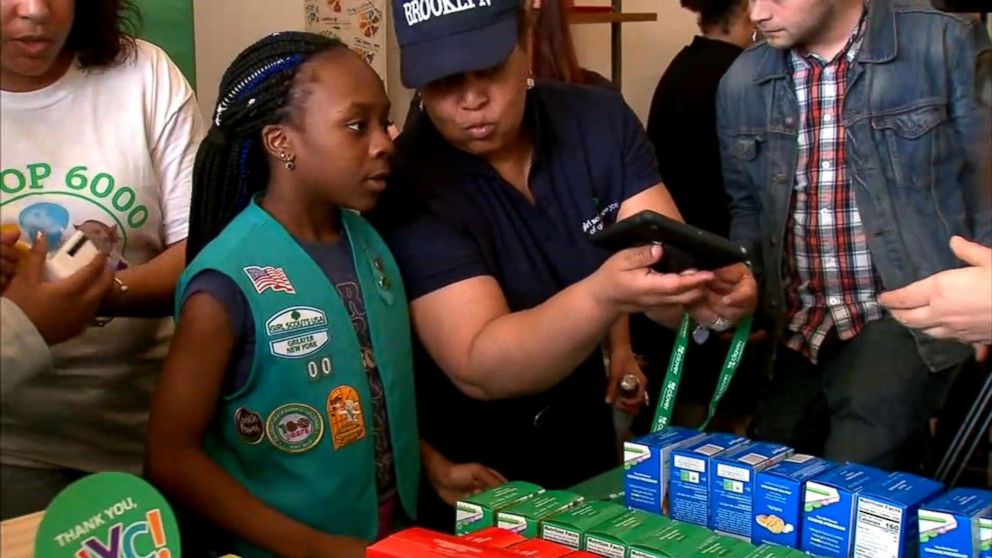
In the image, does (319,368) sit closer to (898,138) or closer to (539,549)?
(539,549)

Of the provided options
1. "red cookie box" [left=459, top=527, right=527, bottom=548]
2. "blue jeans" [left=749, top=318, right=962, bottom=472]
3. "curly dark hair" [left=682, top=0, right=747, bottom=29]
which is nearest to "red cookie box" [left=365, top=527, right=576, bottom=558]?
"red cookie box" [left=459, top=527, right=527, bottom=548]

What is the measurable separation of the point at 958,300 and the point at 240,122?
2.30 ft

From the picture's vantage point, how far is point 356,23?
1268mm

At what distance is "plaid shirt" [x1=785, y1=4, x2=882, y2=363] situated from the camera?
4.27ft

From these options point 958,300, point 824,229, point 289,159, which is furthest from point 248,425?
point 824,229

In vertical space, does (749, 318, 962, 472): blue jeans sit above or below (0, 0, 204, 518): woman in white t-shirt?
below

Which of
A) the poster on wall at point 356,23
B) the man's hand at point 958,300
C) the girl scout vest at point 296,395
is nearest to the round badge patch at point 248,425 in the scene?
the girl scout vest at point 296,395

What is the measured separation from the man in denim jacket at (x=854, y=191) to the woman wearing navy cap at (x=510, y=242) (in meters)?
0.21

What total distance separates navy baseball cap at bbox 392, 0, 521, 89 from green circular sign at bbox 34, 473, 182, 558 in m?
0.51

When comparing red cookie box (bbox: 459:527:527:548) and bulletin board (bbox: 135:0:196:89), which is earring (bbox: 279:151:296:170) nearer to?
bulletin board (bbox: 135:0:196:89)

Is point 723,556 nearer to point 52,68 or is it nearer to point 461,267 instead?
point 461,267

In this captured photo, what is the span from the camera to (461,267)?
1111 mm

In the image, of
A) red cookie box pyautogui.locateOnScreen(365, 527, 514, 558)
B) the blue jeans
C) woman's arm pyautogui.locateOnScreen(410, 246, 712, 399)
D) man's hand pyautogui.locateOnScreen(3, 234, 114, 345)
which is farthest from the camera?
the blue jeans

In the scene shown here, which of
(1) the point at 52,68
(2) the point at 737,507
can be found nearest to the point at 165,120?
(1) the point at 52,68
